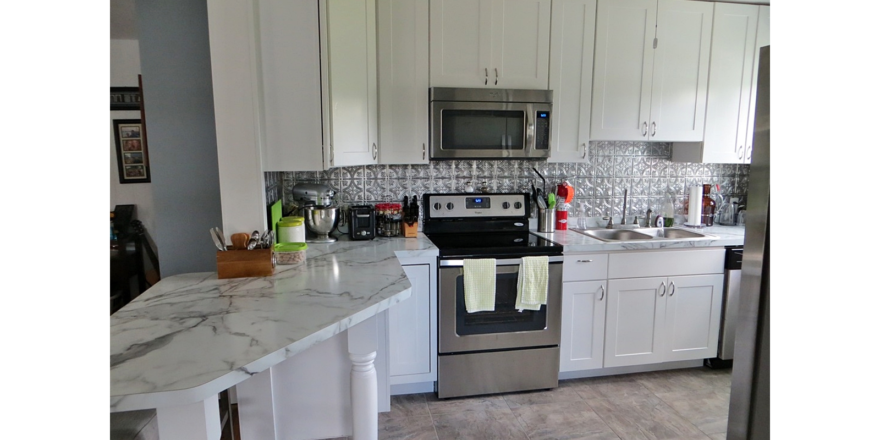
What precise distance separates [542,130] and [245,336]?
199cm

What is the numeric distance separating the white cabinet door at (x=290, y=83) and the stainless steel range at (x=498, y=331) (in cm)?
88

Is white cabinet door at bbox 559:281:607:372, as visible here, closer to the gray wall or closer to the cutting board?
the cutting board

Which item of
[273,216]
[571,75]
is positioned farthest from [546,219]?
[273,216]

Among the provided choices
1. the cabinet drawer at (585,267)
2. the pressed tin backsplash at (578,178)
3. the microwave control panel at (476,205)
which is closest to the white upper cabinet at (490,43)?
the pressed tin backsplash at (578,178)

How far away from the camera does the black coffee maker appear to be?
8.50 feet

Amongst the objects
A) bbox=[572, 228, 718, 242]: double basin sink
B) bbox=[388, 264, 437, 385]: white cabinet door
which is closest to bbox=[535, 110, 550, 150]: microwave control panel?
bbox=[572, 228, 718, 242]: double basin sink

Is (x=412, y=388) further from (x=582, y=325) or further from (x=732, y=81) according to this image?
(x=732, y=81)

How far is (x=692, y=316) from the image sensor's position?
9.00 feet

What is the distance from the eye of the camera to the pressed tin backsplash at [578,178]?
286 centimetres

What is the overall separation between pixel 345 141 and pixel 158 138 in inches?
30.3

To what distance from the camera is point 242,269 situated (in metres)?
1.75

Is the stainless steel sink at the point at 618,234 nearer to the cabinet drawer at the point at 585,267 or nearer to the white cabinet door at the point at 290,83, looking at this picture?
the cabinet drawer at the point at 585,267

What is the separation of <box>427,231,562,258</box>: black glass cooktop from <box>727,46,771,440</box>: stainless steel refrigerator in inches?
61.2
